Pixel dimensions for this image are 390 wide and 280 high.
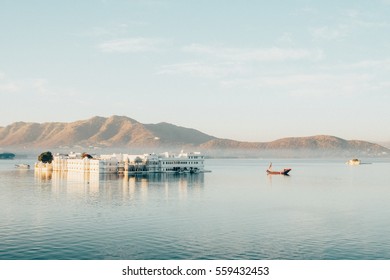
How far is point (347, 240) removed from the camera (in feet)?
176

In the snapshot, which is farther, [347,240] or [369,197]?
[369,197]

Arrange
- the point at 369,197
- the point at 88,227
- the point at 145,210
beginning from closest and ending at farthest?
the point at 88,227
the point at 145,210
the point at 369,197

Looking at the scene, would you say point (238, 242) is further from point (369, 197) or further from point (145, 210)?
point (369, 197)

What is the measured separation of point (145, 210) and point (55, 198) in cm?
2661

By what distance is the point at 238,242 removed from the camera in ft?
170

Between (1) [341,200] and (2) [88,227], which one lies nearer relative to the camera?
(2) [88,227]

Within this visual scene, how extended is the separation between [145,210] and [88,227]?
57.3ft

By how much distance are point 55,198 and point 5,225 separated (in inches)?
1328
